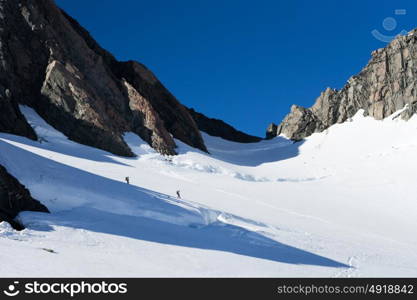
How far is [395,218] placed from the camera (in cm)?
2252

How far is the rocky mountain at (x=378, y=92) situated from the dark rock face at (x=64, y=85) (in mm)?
40413

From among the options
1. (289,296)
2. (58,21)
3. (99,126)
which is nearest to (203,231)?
(289,296)

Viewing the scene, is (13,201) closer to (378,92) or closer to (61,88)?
(61,88)

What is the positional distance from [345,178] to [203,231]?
78.7 feet

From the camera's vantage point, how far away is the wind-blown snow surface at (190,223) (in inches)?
390

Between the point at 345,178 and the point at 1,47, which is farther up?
the point at 1,47

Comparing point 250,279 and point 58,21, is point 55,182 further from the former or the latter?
point 58,21

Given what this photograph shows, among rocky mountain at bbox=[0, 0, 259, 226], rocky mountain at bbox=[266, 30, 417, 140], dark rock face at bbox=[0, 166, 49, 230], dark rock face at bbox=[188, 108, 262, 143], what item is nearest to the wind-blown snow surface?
dark rock face at bbox=[0, 166, 49, 230]

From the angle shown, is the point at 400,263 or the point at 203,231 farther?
the point at 203,231

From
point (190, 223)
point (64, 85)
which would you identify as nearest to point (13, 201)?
point (190, 223)

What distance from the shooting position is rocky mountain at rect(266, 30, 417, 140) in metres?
64.1

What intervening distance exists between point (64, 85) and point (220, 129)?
90.0 metres

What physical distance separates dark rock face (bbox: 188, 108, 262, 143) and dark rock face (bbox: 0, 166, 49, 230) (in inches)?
A: 4192

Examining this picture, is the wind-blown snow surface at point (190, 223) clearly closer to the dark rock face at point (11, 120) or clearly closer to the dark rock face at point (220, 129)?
the dark rock face at point (11, 120)
